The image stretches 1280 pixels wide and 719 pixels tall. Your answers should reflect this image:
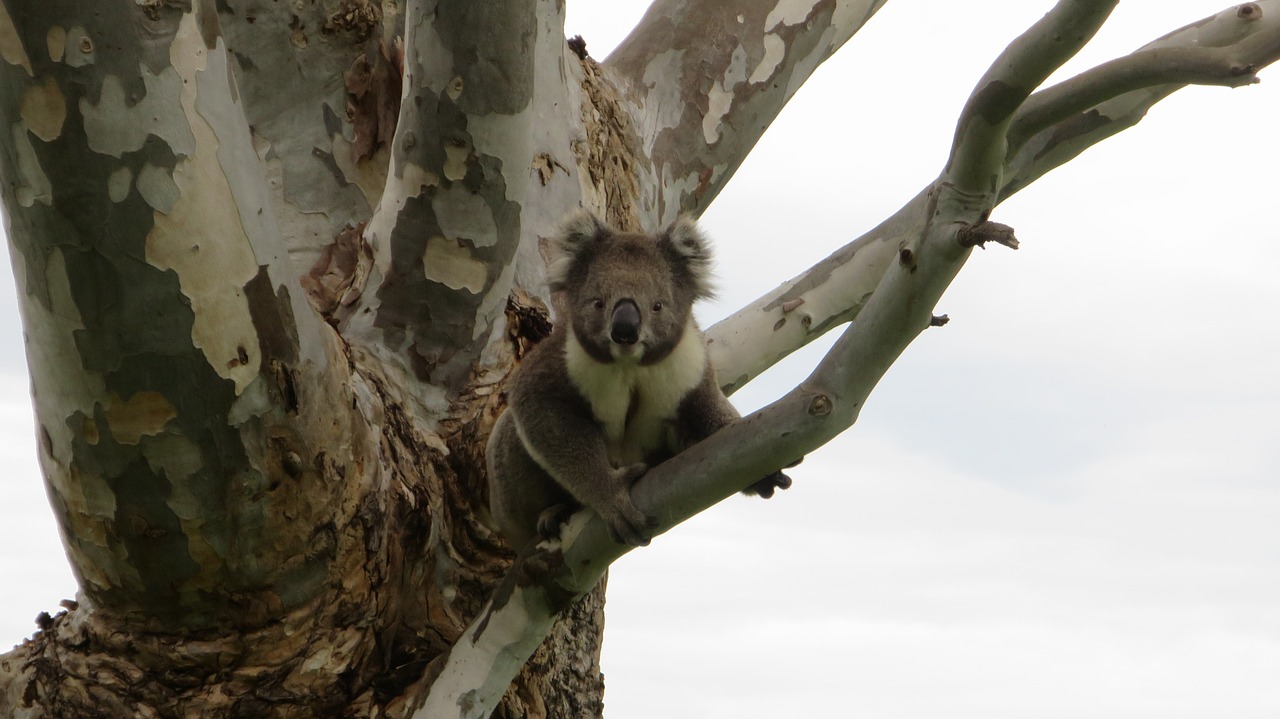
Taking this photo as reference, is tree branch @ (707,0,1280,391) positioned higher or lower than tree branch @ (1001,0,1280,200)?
higher

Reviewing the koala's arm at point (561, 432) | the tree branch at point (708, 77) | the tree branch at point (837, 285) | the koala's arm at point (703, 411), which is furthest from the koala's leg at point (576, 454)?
the tree branch at point (708, 77)

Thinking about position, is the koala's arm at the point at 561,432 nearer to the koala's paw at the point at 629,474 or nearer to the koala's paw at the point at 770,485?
the koala's paw at the point at 629,474

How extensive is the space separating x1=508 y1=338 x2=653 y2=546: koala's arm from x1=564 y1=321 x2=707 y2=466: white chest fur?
0.06m

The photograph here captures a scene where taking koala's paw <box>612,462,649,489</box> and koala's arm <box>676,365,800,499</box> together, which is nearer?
koala's paw <box>612,462,649,489</box>

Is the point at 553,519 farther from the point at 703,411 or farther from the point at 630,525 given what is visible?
the point at 703,411

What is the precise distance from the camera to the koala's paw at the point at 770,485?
385 cm

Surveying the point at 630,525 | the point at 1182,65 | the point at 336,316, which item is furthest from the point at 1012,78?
the point at 336,316

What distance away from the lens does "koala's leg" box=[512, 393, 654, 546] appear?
3691 mm

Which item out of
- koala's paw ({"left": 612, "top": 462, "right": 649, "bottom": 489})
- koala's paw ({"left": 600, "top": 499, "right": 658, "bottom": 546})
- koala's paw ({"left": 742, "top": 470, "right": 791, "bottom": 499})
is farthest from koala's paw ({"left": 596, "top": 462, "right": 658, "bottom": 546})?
koala's paw ({"left": 742, "top": 470, "right": 791, "bottom": 499})

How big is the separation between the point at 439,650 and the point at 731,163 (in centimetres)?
302

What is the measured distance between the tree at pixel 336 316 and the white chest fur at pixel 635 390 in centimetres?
37

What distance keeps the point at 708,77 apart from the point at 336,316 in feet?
7.86

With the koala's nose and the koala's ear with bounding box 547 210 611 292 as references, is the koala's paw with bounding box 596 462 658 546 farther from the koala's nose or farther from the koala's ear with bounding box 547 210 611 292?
the koala's ear with bounding box 547 210 611 292

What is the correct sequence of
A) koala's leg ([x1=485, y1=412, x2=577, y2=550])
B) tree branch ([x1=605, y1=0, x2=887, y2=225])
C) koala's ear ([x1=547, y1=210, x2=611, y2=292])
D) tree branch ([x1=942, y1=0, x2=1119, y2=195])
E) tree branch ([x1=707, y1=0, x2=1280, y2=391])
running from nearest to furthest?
1. tree branch ([x1=942, y1=0, x2=1119, y2=195])
2. koala's leg ([x1=485, y1=412, x2=577, y2=550])
3. koala's ear ([x1=547, y1=210, x2=611, y2=292])
4. tree branch ([x1=707, y1=0, x2=1280, y2=391])
5. tree branch ([x1=605, y1=0, x2=887, y2=225])
